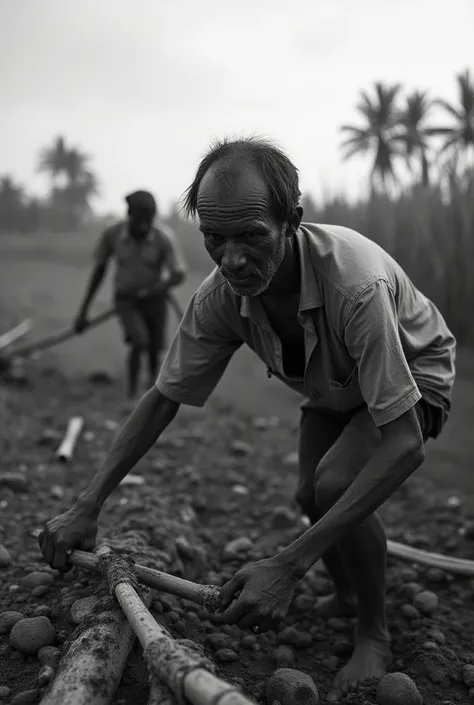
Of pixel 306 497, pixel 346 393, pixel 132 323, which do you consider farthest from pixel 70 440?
pixel 346 393

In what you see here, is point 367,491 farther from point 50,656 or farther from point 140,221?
point 140,221

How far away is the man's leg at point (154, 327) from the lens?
20.0ft

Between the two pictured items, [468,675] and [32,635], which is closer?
[32,635]

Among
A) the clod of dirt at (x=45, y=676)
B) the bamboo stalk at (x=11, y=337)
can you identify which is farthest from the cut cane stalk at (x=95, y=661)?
the bamboo stalk at (x=11, y=337)

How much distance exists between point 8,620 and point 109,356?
22.1 ft

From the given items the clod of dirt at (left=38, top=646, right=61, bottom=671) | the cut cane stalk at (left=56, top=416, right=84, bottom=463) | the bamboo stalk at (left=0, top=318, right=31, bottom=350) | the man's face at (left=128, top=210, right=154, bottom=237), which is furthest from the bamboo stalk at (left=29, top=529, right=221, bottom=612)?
the bamboo stalk at (left=0, top=318, right=31, bottom=350)

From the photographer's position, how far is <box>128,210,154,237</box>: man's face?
17.3 ft

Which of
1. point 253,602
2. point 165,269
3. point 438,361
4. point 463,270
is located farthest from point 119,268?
point 253,602

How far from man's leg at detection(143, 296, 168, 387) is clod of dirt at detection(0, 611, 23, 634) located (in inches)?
156

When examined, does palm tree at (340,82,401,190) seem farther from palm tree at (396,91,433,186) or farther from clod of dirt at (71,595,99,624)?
clod of dirt at (71,595,99,624)

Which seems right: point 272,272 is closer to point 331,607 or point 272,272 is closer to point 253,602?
point 253,602

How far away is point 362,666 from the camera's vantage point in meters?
2.23

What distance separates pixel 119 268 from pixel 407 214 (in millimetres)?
3731

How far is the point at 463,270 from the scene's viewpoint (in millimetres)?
7340
